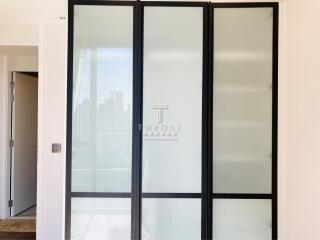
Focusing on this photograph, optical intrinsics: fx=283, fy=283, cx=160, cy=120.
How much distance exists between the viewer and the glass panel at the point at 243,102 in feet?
9.11

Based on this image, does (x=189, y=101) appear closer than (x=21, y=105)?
Yes

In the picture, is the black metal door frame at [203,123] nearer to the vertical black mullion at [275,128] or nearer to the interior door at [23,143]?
the vertical black mullion at [275,128]

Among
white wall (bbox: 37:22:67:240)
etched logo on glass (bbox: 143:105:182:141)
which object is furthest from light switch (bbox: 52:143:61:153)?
etched logo on glass (bbox: 143:105:182:141)

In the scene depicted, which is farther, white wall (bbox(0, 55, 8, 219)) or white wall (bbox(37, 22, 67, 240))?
white wall (bbox(0, 55, 8, 219))

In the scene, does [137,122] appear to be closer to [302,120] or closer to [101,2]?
[101,2]

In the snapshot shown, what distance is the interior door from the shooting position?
172 inches

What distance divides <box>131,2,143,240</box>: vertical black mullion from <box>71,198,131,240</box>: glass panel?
0.23 ft

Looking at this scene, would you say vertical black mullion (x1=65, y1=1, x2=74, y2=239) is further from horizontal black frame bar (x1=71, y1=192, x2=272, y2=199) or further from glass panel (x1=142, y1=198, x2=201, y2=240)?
glass panel (x1=142, y1=198, x2=201, y2=240)

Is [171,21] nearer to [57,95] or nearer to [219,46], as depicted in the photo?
[219,46]


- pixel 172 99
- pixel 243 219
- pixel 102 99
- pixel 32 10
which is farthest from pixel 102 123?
pixel 243 219

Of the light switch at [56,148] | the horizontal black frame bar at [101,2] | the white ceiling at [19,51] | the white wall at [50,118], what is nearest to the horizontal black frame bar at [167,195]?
the white wall at [50,118]

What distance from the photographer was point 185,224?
9.07 ft

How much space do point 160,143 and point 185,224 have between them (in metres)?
0.83

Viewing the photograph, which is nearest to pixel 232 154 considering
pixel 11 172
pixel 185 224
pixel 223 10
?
pixel 185 224
